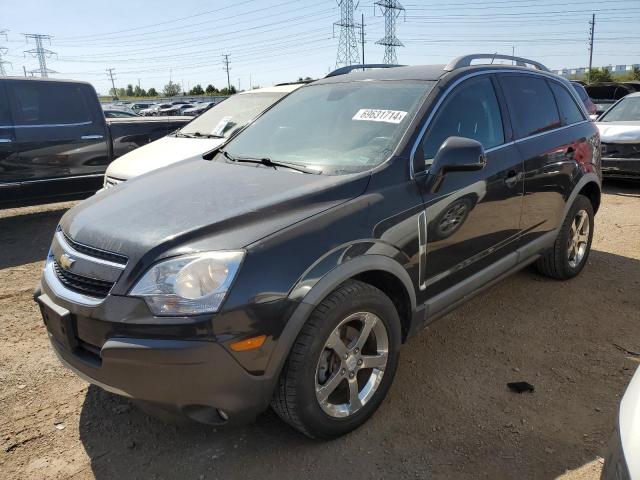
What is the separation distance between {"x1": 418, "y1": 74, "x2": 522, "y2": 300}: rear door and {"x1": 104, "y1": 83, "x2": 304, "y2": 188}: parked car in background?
8.37 ft

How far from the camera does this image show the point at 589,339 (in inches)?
143

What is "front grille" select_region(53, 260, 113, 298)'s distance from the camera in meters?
2.29

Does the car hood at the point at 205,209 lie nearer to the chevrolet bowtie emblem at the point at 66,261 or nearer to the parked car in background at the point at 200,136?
the chevrolet bowtie emblem at the point at 66,261

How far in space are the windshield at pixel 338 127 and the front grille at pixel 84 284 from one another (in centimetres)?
126

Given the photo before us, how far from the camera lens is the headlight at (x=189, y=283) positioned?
210cm

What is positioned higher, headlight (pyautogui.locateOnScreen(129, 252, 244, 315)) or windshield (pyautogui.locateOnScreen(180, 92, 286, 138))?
windshield (pyautogui.locateOnScreen(180, 92, 286, 138))

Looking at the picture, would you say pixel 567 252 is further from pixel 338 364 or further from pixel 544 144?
pixel 338 364

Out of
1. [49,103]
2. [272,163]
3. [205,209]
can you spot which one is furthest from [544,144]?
[49,103]

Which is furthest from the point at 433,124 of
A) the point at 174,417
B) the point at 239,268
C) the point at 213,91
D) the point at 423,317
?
the point at 213,91

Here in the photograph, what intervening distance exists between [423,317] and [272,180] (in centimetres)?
114

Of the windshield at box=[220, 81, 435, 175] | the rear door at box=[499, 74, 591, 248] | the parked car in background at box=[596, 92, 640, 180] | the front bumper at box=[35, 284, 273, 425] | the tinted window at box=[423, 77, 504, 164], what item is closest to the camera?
the front bumper at box=[35, 284, 273, 425]

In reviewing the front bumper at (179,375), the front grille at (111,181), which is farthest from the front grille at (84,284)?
the front grille at (111,181)

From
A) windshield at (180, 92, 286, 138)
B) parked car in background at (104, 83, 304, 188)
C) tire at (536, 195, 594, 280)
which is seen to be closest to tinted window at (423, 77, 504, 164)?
tire at (536, 195, 594, 280)

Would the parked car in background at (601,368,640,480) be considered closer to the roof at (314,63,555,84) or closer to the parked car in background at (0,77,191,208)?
the roof at (314,63,555,84)
